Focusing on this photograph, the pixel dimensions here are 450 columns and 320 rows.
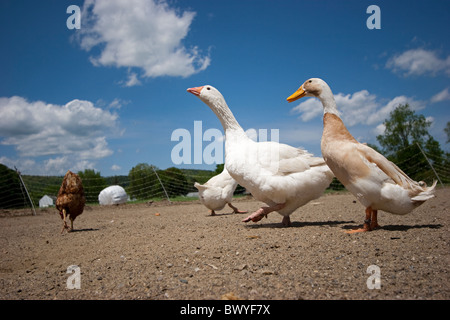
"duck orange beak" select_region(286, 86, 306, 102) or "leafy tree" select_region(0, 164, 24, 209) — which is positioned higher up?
"duck orange beak" select_region(286, 86, 306, 102)

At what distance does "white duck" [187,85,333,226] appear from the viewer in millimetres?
4504

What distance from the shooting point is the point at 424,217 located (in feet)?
16.5

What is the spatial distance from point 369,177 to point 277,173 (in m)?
1.33

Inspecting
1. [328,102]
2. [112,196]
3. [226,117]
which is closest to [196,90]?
[226,117]

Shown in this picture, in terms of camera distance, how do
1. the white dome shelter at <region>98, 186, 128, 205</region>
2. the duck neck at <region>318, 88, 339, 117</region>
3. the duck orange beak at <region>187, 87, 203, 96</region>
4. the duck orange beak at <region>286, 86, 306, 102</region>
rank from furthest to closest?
the white dome shelter at <region>98, 186, 128, 205</region> < the duck orange beak at <region>187, 87, 203, 96</region> < the duck orange beak at <region>286, 86, 306, 102</region> < the duck neck at <region>318, 88, 339, 117</region>

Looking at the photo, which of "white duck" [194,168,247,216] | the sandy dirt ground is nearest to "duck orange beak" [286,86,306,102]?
the sandy dirt ground

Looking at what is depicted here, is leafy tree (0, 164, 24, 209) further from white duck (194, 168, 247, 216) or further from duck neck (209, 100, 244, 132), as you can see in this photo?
duck neck (209, 100, 244, 132)

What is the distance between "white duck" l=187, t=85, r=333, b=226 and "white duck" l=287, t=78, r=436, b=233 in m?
0.73

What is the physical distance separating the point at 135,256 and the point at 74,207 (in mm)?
3509

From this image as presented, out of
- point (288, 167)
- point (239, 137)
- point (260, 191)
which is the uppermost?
point (239, 137)

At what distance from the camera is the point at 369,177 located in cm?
Answer: 364

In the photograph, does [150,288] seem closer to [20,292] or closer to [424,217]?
[20,292]
